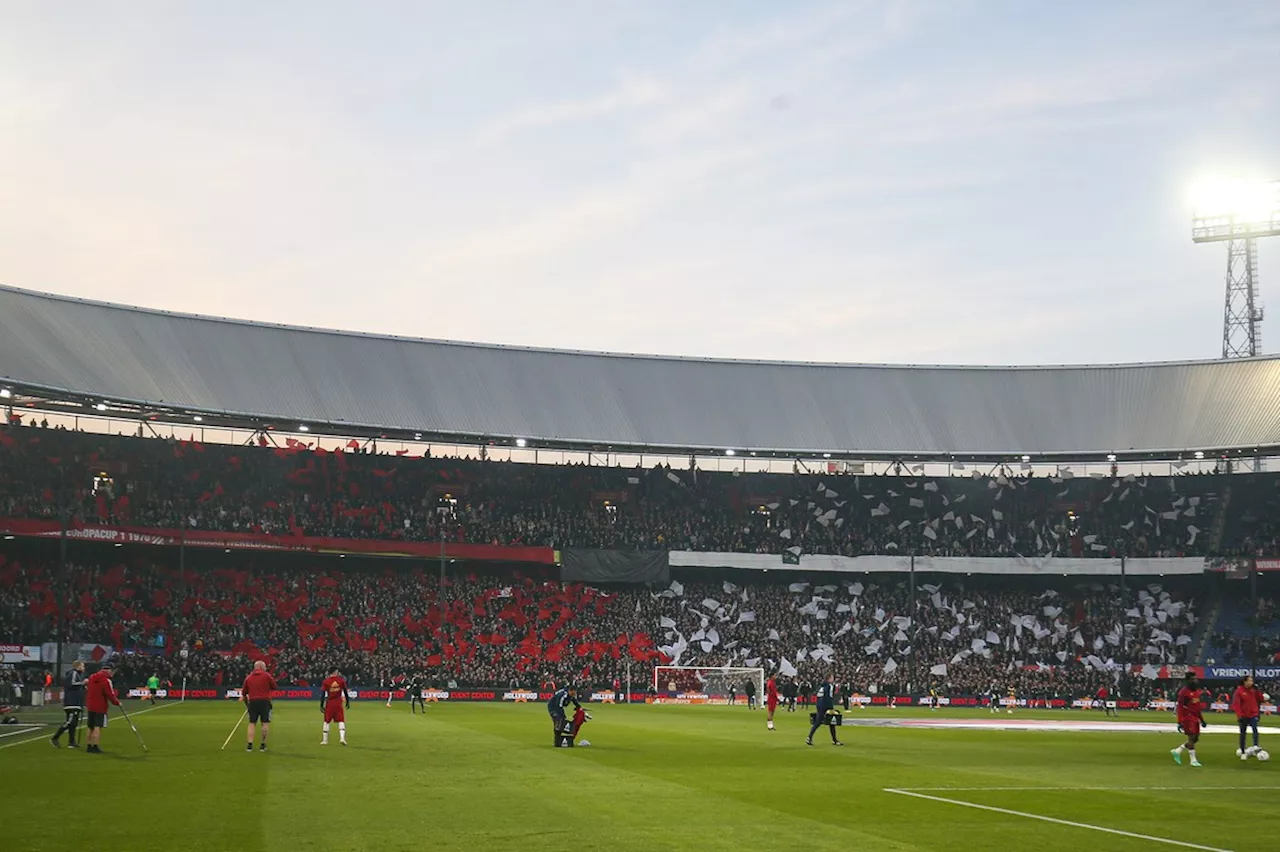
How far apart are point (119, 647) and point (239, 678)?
6.47m

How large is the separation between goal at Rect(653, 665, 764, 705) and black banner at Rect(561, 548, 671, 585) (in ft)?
25.0

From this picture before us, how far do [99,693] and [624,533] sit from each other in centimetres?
5945

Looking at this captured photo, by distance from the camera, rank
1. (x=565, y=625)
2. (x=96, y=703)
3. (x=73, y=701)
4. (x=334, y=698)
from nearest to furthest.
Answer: (x=96, y=703), (x=73, y=701), (x=334, y=698), (x=565, y=625)

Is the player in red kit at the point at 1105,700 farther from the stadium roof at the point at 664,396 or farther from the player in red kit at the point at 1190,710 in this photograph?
the player in red kit at the point at 1190,710

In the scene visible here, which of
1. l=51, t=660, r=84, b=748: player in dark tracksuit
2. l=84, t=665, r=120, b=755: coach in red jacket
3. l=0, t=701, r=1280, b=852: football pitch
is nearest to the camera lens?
l=0, t=701, r=1280, b=852: football pitch

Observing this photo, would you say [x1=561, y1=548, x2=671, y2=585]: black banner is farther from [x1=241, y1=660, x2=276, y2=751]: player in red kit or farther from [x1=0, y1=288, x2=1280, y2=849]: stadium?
[x1=241, y1=660, x2=276, y2=751]: player in red kit

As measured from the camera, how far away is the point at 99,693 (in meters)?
30.7

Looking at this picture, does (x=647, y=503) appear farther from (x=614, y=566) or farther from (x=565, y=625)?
(x=565, y=625)

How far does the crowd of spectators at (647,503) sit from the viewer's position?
261 ft

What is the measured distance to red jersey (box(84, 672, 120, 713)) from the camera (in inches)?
1203

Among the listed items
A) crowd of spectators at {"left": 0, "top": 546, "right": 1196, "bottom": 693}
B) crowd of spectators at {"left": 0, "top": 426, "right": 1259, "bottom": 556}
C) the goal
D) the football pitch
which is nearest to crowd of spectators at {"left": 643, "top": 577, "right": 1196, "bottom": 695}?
crowd of spectators at {"left": 0, "top": 546, "right": 1196, "bottom": 693}

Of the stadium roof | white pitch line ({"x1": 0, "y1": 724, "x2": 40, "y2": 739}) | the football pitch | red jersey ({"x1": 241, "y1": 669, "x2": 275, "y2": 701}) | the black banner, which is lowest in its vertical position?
white pitch line ({"x1": 0, "y1": 724, "x2": 40, "y2": 739})

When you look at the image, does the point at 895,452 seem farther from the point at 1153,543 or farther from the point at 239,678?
the point at 239,678

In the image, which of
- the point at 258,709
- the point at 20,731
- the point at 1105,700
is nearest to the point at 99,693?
the point at 258,709
